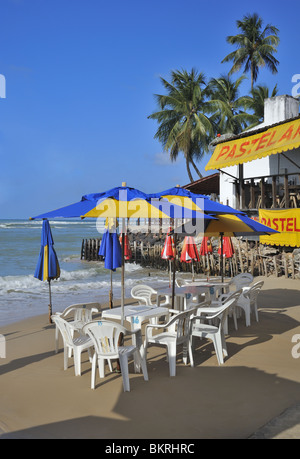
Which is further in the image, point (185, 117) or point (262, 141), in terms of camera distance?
point (185, 117)

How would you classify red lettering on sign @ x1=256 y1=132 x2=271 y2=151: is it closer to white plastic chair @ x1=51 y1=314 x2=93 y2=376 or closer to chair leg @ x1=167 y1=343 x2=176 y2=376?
chair leg @ x1=167 y1=343 x2=176 y2=376

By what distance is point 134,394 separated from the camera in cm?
488

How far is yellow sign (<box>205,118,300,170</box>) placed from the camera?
1584 cm

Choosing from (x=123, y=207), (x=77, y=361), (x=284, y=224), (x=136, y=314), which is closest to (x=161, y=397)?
(x=77, y=361)

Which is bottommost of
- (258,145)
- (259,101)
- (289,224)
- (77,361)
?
(77,361)

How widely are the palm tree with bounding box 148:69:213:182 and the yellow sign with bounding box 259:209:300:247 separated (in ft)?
50.5

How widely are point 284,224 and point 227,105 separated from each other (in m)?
20.0

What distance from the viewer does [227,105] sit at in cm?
3366

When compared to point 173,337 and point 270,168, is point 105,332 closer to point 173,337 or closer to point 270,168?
point 173,337

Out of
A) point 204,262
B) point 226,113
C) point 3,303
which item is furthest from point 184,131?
point 3,303

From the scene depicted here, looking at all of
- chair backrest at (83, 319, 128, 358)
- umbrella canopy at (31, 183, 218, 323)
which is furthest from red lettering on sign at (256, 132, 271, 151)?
chair backrest at (83, 319, 128, 358)

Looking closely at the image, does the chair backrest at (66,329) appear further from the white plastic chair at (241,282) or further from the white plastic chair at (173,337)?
the white plastic chair at (241,282)

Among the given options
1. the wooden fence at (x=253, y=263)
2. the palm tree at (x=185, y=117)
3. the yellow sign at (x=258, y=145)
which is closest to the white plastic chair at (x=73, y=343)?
the wooden fence at (x=253, y=263)

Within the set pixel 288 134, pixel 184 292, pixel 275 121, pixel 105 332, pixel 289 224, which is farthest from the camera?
pixel 275 121
